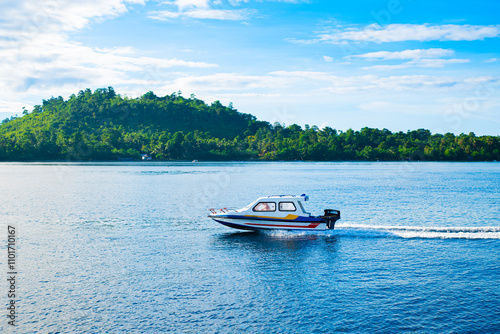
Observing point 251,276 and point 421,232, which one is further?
point 421,232

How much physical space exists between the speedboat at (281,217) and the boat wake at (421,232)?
338 cm

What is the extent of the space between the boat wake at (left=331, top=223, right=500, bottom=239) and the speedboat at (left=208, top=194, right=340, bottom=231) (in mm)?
3377

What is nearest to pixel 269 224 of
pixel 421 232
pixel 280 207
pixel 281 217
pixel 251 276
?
pixel 281 217

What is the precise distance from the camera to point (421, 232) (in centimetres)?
Result: 5162

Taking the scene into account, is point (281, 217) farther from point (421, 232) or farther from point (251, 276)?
point (421, 232)

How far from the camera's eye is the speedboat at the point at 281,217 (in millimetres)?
50188

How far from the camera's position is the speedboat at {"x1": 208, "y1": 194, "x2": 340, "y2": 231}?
50188mm

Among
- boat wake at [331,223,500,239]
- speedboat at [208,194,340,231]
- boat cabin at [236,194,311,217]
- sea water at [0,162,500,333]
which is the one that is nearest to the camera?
sea water at [0,162,500,333]

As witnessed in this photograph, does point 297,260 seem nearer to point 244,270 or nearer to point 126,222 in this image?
point 244,270

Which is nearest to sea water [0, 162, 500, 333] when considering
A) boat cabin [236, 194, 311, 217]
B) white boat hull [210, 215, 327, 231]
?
white boat hull [210, 215, 327, 231]

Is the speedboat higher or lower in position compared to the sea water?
higher

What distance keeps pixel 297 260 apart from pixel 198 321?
1594 cm

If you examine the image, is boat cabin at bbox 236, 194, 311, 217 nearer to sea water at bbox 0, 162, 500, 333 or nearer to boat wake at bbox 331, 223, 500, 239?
sea water at bbox 0, 162, 500, 333

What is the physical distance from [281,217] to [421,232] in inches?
680
